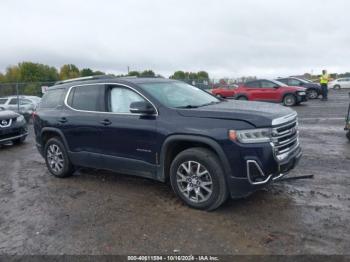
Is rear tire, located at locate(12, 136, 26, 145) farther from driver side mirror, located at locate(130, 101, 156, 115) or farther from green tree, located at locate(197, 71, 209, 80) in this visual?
green tree, located at locate(197, 71, 209, 80)

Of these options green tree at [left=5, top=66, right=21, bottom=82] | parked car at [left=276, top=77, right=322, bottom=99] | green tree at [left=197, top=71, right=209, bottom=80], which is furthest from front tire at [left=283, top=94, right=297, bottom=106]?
green tree at [left=5, top=66, right=21, bottom=82]

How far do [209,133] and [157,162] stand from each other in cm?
98

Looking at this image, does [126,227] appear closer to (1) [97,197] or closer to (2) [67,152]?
(1) [97,197]

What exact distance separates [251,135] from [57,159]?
398 cm

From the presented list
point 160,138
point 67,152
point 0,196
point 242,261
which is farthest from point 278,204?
point 0,196

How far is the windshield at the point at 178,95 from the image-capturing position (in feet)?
16.8

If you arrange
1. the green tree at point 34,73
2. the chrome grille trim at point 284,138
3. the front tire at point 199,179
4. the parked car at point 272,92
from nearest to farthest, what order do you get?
the chrome grille trim at point 284,138 < the front tire at point 199,179 < the parked car at point 272,92 < the green tree at point 34,73

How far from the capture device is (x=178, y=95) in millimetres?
5477

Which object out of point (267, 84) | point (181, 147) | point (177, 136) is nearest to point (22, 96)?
point (267, 84)

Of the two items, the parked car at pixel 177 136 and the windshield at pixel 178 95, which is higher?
the windshield at pixel 178 95

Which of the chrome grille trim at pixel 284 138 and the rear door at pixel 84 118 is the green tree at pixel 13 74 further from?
the chrome grille trim at pixel 284 138

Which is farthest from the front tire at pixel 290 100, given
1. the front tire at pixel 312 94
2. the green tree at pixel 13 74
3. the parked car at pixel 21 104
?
the green tree at pixel 13 74

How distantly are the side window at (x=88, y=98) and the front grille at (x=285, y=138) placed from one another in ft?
9.02

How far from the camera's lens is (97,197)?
543 centimetres
